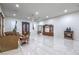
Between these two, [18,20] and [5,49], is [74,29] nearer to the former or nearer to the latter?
[18,20]

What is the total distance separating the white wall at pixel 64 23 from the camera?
28.3 ft

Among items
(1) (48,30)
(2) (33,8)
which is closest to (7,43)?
(2) (33,8)

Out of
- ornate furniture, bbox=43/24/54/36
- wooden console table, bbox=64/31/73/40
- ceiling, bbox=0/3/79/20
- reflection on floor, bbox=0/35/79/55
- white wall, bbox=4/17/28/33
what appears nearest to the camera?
reflection on floor, bbox=0/35/79/55

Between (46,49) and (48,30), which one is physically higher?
(48,30)

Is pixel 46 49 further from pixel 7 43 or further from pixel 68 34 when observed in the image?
pixel 68 34

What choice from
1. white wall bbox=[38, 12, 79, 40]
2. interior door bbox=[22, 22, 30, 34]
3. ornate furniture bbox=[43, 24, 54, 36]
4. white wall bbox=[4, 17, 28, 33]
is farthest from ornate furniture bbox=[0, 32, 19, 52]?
ornate furniture bbox=[43, 24, 54, 36]

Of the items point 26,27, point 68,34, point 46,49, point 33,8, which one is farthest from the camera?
point 68,34

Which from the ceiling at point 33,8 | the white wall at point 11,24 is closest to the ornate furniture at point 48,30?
the ceiling at point 33,8

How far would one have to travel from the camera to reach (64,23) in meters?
9.92

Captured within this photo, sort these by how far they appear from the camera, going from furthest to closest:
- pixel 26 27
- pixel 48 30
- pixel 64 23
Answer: pixel 48 30 → pixel 64 23 → pixel 26 27

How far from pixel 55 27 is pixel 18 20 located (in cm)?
470

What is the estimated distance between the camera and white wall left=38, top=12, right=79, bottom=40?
863cm

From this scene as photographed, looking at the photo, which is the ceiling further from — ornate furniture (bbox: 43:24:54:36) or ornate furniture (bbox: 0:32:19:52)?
ornate furniture (bbox: 43:24:54:36)

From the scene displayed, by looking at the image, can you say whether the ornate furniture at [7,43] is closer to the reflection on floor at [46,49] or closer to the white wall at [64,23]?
the reflection on floor at [46,49]
